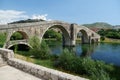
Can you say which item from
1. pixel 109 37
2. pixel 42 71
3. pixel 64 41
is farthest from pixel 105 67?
pixel 109 37

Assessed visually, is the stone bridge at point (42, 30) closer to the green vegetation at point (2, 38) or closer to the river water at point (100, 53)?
the green vegetation at point (2, 38)

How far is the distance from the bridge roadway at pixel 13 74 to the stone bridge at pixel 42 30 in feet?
86.3

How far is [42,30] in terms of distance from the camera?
153 feet

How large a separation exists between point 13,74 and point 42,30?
38.6 m

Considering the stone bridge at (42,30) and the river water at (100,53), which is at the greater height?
the stone bridge at (42,30)

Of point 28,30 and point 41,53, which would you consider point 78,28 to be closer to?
point 28,30

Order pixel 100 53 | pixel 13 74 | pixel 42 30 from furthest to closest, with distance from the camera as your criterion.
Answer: pixel 42 30
pixel 100 53
pixel 13 74

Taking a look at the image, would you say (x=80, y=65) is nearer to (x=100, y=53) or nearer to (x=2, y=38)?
(x=2, y=38)

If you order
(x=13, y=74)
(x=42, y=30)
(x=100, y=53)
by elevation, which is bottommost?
(x=100, y=53)

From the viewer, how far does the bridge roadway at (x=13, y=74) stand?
7755mm

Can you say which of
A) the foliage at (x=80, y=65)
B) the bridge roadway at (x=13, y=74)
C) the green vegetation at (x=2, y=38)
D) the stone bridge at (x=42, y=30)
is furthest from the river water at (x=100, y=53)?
the bridge roadway at (x=13, y=74)

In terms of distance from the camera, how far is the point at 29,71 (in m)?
8.35

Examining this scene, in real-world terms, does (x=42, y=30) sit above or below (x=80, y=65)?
above

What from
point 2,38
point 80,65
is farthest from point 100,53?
point 80,65
